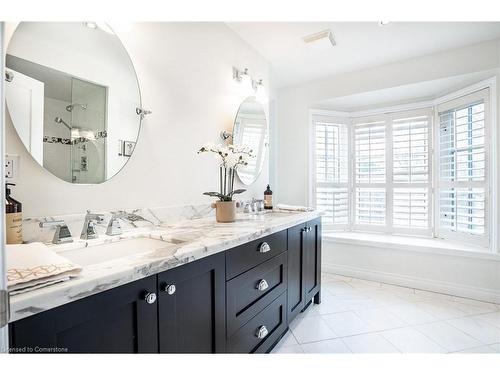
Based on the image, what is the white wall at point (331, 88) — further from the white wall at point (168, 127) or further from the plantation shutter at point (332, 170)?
the white wall at point (168, 127)

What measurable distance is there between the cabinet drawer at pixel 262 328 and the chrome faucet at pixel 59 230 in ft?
2.77

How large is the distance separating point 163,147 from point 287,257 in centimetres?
109

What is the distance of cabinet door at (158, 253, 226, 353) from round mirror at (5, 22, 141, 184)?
0.69 meters

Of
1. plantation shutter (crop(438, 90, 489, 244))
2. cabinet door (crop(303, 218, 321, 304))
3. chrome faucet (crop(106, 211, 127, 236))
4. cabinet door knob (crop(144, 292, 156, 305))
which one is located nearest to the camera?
cabinet door knob (crop(144, 292, 156, 305))

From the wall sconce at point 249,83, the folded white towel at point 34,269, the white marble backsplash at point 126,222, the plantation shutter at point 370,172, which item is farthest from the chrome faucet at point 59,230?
the plantation shutter at point 370,172

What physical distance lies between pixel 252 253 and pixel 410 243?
7.68 feet

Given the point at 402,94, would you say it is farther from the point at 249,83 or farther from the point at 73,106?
the point at 73,106

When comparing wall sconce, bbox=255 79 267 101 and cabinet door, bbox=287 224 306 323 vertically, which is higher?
wall sconce, bbox=255 79 267 101

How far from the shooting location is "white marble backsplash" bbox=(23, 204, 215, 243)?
39.4 inches

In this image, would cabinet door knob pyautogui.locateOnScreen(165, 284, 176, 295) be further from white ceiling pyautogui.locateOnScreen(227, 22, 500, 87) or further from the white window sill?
the white window sill

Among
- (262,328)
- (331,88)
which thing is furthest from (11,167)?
(331,88)

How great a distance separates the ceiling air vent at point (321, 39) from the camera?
7.14 feet

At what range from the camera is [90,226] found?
1.15 metres

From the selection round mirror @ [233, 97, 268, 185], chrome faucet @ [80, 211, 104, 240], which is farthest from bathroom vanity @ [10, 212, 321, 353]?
round mirror @ [233, 97, 268, 185]
